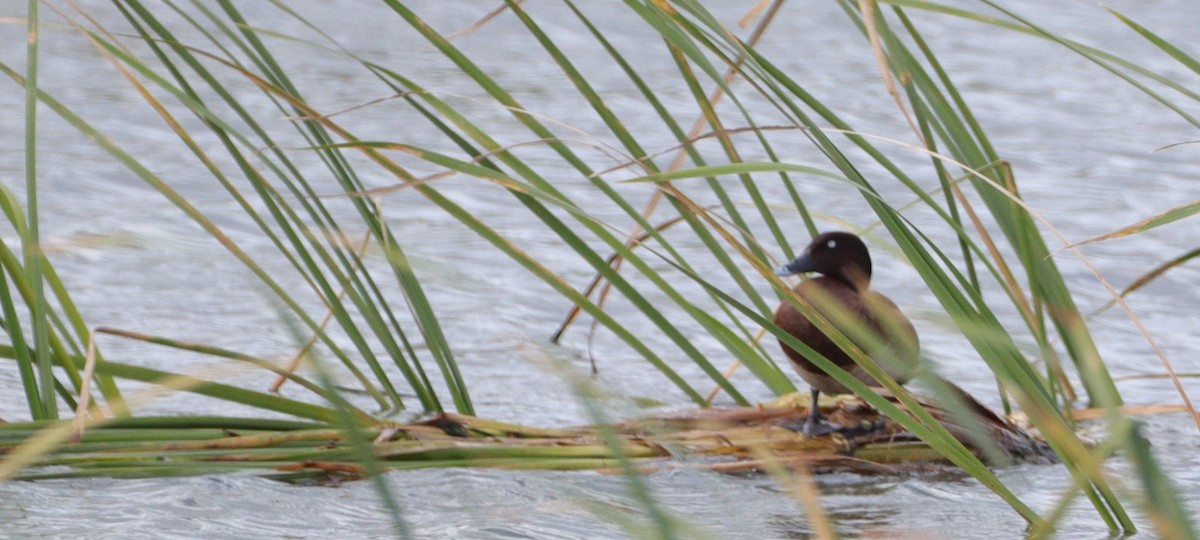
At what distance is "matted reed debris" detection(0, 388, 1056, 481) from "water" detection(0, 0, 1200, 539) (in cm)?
4

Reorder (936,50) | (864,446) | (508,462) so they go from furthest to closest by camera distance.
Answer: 1. (936,50)
2. (864,446)
3. (508,462)

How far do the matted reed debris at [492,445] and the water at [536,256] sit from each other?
37mm

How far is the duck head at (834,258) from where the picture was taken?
260 centimetres

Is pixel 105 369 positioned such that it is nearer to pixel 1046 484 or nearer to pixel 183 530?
pixel 183 530

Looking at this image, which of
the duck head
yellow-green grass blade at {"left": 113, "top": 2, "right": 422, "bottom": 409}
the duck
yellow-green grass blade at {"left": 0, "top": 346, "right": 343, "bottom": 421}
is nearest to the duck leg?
Answer: the duck

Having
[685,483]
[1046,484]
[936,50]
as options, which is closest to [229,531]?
[685,483]

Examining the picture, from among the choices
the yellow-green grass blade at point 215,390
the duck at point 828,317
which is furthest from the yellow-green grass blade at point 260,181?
the duck at point 828,317

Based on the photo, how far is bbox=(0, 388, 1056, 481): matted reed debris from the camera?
205 centimetres

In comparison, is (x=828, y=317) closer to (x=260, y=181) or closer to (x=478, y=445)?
(x=478, y=445)

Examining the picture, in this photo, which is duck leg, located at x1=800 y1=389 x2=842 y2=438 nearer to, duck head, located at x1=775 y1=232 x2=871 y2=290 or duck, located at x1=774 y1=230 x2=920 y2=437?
duck, located at x1=774 y1=230 x2=920 y2=437

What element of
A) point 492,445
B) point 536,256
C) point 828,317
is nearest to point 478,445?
point 492,445

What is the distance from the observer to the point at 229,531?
6.75 ft

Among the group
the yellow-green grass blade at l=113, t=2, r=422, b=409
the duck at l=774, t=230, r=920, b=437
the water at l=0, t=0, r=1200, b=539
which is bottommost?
the water at l=0, t=0, r=1200, b=539

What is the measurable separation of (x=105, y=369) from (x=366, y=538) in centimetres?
40
